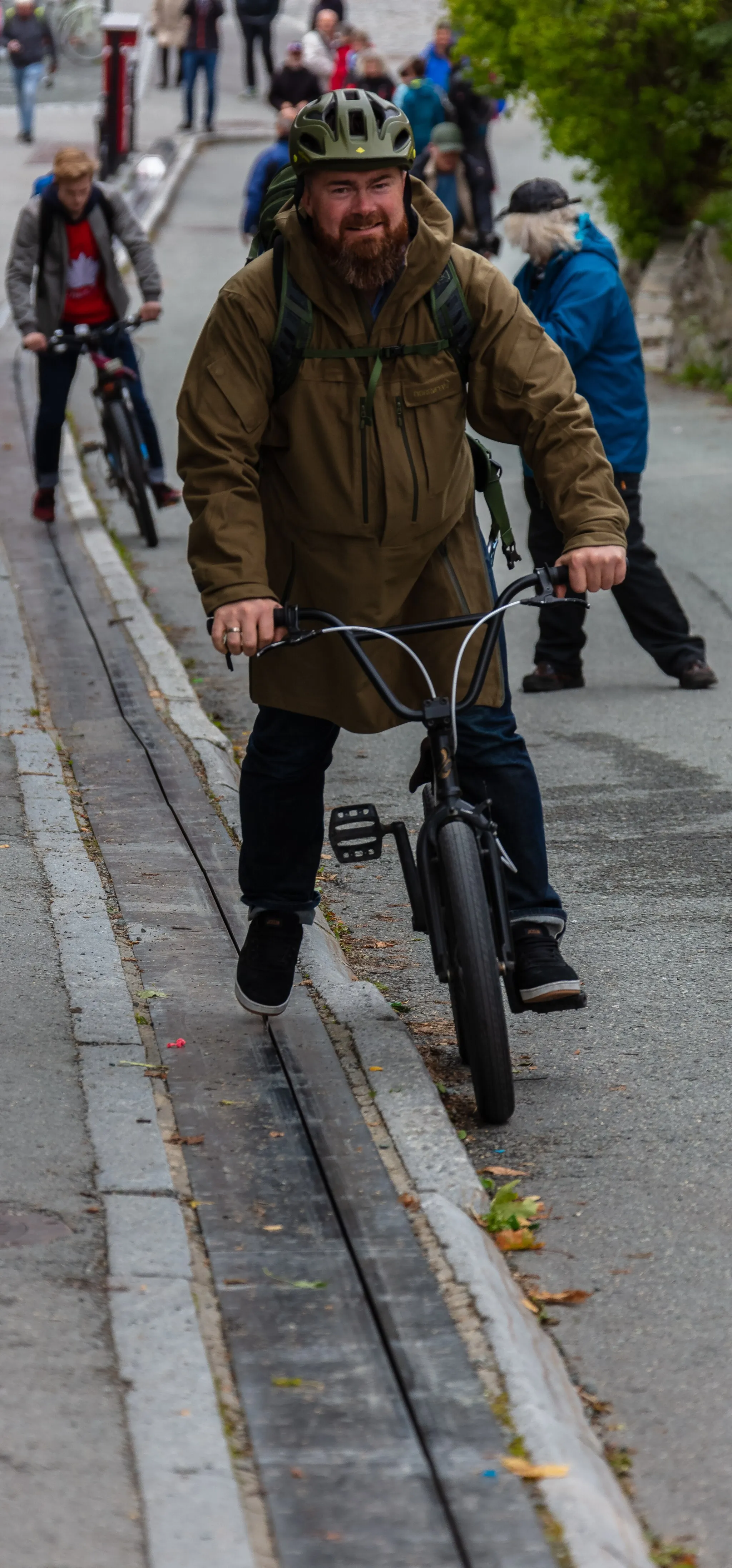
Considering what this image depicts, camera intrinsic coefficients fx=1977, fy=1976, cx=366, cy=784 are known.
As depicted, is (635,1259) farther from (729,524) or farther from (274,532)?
(729,524)

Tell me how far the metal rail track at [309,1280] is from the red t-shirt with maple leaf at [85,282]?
5.27 meters

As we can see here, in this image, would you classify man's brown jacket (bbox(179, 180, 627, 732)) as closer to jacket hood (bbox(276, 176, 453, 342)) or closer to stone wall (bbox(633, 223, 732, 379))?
jacket hood (bbox(276, 176, 453, 342))

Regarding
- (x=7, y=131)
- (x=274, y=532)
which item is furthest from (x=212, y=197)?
(x=274, y=532)

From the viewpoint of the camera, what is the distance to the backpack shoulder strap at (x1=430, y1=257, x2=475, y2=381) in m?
3.94

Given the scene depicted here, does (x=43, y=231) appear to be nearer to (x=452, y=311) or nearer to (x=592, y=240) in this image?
(x=592, y=240)

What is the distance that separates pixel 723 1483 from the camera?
2863 mm

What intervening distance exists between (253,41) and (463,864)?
31296 millimetres

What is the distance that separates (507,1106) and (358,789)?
2909 mm

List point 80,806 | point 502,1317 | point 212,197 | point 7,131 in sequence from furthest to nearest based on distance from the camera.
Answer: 1. point 7,131
2. point 212,197
3. point 80,806
4. point 502,1317

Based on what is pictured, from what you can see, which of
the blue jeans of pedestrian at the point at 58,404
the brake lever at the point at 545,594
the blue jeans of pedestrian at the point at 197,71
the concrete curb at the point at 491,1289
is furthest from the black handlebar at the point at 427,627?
the blue jeans of pedestrian at the point at 197,71

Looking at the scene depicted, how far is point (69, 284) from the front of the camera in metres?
10.5

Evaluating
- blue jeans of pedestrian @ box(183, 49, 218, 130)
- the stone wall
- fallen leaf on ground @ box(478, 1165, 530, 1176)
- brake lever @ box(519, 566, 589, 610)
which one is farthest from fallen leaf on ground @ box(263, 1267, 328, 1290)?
blue jeans of pedestrian @ box(183, 49, 218, 130)

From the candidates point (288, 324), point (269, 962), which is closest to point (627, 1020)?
point (269, 962)

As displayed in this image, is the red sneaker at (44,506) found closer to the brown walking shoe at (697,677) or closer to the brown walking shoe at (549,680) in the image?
the brown walking shoe at (549,680)
